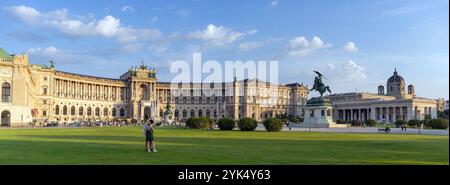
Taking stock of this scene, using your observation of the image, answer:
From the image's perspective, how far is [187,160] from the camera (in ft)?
51.9

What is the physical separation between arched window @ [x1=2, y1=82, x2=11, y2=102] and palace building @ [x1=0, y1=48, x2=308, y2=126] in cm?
439

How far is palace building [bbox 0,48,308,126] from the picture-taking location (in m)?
113

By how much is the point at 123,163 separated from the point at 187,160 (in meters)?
2.36

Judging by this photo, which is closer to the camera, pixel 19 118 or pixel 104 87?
pixel 19 118

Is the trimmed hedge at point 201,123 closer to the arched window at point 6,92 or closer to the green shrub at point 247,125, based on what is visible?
the green shrub at point 247,125

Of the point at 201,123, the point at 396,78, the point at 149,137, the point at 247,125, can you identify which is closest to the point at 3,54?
the point at 201,123

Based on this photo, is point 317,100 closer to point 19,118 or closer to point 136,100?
point 19,118

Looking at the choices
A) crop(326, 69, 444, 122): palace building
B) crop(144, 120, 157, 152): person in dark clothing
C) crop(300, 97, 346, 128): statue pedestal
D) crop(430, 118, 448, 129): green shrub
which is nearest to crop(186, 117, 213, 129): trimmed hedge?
crop(300, 97, 346, 128): statue pedestal

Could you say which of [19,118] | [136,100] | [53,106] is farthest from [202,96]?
[19,118]

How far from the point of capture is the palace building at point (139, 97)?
372 feet

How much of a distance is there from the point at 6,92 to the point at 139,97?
74214 mm
